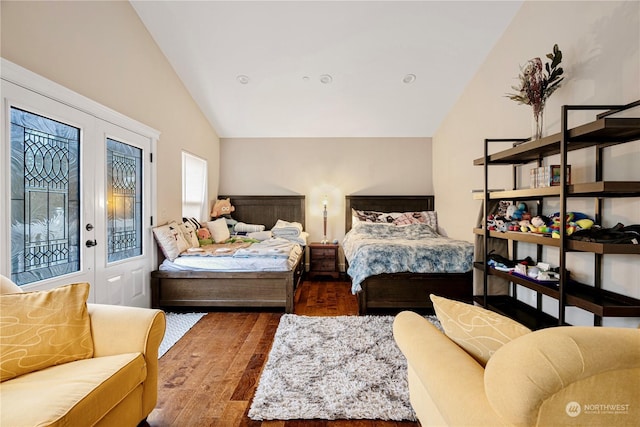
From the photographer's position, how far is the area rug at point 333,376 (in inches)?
62.3

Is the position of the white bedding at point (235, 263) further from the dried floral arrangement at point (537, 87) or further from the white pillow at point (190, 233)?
the dried floral arrangement at point (537, 87)

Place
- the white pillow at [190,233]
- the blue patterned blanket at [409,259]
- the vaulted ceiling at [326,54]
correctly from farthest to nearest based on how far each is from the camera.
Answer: the white pillow at [190,233] < the blue patterned blanket at [409,259] < the vaulted ceiling at [326,54]

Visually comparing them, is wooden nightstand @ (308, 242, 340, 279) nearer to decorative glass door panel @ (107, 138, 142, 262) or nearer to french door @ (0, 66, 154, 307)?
french door @ (0, 66, 154, 307)

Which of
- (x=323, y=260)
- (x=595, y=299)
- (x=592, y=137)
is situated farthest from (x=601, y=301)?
(x=323, y=260)

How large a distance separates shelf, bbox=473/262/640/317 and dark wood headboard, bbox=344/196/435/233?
2.82 m

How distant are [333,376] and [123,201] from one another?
2405 mm

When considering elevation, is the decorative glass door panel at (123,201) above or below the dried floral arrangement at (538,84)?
below

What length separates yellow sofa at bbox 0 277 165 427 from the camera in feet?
3.24

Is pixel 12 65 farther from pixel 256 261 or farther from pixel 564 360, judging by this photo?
pixel 564 360

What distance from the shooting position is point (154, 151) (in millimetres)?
3129

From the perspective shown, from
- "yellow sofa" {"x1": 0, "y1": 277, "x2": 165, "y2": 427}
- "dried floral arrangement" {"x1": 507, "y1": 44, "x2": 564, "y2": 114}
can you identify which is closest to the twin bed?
"dried floral arrangement" {"x1": 507, "y1": 44, "x2": 564, "y2": 114}

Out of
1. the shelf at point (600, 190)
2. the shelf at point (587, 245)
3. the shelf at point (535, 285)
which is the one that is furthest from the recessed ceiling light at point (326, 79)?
the shelf at point (535, 285)

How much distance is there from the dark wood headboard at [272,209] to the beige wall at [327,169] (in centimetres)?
13

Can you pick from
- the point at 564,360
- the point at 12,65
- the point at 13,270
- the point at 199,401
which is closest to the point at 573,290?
the point at 564,360
